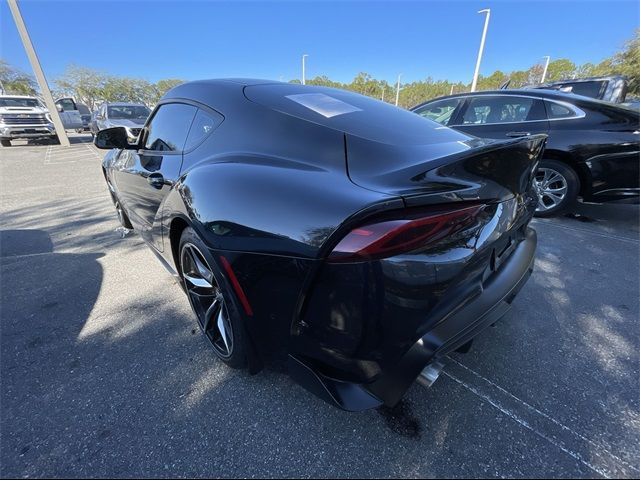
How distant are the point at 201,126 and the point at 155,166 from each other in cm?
58

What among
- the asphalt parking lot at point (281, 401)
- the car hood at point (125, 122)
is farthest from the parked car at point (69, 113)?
the asphalt parking lot at point (281, 401)

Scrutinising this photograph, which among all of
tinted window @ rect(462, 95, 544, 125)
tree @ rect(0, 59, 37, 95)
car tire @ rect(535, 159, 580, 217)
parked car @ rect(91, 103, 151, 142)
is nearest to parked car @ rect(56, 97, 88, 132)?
parked car @ rect(91, 103, 151, 142)

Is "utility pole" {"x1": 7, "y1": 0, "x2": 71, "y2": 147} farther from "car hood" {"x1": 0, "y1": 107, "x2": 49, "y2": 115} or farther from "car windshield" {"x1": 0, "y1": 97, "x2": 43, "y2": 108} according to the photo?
"car windshield" {"x1": 0, "y1": 97, "x2": 43, "y2": 108}

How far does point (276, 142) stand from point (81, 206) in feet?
16.7

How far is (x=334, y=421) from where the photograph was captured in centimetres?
159

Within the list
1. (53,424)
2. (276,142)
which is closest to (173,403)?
(53,424)

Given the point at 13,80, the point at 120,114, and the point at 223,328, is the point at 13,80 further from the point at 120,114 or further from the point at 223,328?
the point at 223,328

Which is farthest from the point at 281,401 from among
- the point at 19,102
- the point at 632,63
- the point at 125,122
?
the point at 632,63

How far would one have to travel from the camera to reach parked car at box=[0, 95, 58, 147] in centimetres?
1380

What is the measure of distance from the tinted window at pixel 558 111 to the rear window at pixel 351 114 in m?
3.13

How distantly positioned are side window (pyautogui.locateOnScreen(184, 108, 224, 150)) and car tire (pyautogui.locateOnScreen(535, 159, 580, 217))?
402cm

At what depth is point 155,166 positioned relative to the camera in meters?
2.44

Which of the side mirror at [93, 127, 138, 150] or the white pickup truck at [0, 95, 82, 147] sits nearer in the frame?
the side mirror at [93, 127, 138, 150]

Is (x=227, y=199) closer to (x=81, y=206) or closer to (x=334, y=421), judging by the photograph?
(x=334, y=421)
